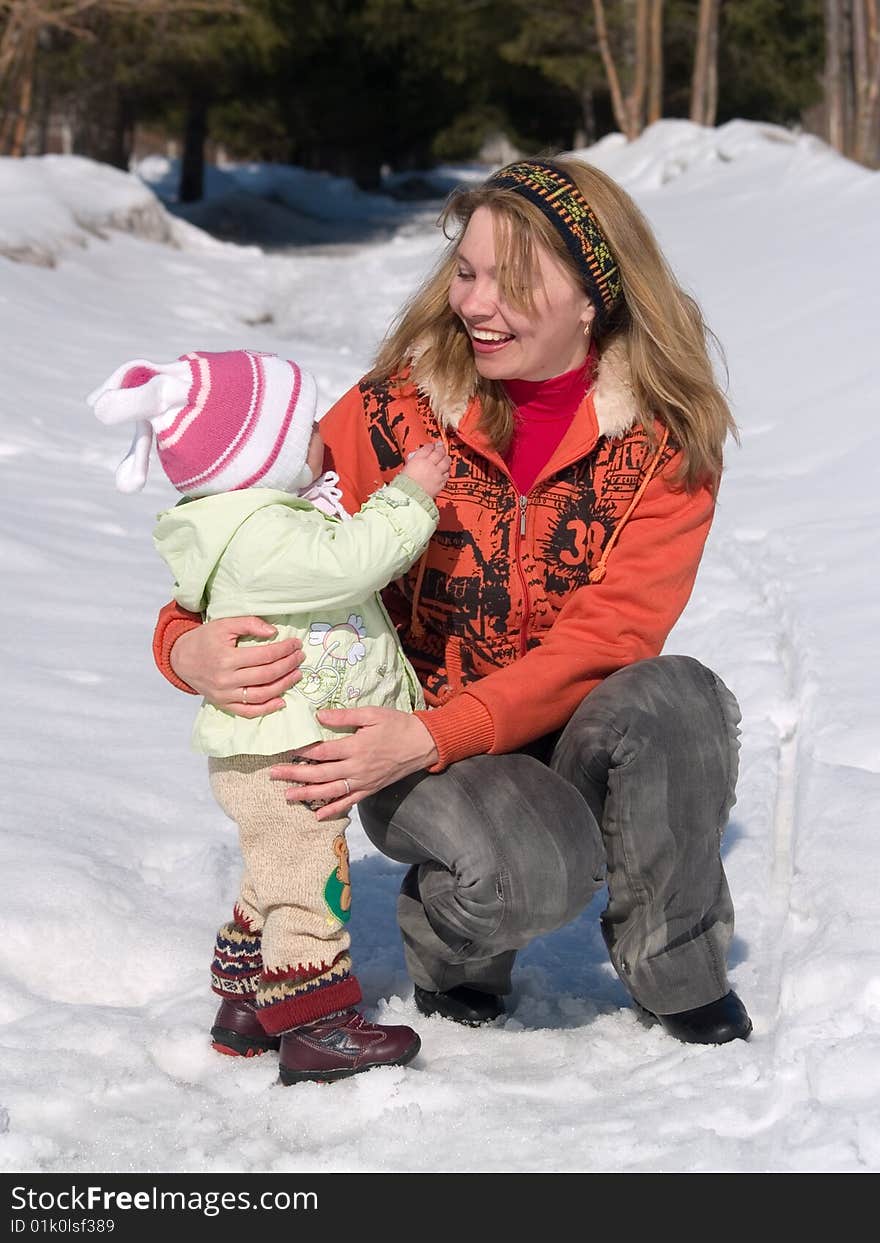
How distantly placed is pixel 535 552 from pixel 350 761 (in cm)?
54

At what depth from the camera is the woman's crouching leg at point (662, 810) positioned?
92.1 inches

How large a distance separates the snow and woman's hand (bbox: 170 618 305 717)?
1.85 ft

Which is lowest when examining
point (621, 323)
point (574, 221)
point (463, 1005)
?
point (463, 1005)

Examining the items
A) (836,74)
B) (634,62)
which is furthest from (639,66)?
(836,74)

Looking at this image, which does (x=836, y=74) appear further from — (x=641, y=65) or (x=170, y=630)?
(x=170, y=630)

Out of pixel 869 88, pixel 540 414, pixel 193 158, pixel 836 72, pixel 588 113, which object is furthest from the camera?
pixel 588 113

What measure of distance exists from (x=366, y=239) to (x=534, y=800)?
19851 mm

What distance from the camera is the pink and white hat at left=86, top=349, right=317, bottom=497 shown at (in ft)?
7.23

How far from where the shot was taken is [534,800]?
7.64ft

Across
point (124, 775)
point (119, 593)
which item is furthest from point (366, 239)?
point (124, 775)

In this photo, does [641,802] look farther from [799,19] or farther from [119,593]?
[799,19]

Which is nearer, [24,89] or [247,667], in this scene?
[247,667]

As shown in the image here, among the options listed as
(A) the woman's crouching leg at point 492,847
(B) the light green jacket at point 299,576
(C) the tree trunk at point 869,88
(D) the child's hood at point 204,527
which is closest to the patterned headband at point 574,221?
(B) the light green jacket at point 299,576

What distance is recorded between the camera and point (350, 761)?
2.24m
